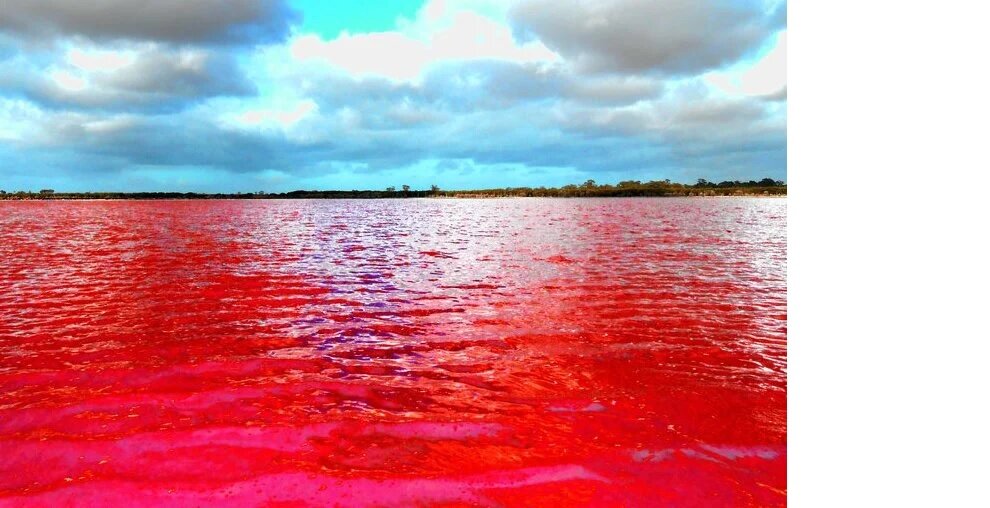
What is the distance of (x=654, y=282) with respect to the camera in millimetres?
13195

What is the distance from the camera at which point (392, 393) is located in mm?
5797

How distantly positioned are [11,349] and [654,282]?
40.0 feet

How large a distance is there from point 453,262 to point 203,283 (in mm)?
7213

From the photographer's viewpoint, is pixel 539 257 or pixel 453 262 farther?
pixel 539 257

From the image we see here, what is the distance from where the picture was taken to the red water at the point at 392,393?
158 inches

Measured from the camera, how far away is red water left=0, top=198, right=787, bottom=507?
400cm
